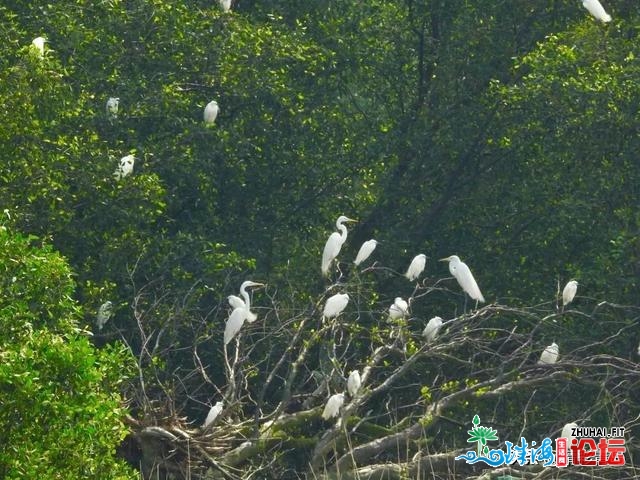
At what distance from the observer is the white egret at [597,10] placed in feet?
29.8

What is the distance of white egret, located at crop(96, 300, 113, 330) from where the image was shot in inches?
301

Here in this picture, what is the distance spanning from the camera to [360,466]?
25.5 feet

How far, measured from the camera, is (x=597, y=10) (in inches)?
360

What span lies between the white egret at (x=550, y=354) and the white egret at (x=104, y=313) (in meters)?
2.46

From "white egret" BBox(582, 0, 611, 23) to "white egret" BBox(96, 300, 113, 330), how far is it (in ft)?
12.5

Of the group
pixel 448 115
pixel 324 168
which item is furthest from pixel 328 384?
pixel 448 115

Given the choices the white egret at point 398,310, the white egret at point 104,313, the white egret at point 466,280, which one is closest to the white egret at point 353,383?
the white egret at point 398,310

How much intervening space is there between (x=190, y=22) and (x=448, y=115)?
6.77 feet

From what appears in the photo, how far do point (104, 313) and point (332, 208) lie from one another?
107 inches

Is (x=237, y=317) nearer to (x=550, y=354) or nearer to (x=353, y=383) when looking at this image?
(x=353, y=383)

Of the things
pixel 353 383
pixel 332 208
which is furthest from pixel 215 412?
pixel 332 208

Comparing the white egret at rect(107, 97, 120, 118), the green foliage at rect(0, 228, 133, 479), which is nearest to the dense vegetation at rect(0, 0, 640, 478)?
the white egret at rect(107, 97, 120, 118)

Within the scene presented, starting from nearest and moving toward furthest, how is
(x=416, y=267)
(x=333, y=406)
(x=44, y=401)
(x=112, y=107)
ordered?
(x=44, y=401)
(x=333, y=406)
(x=112, y=107)
(x=416, y=267)

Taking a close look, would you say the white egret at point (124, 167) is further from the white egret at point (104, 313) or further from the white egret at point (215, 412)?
the white egret at point (215, 412)
